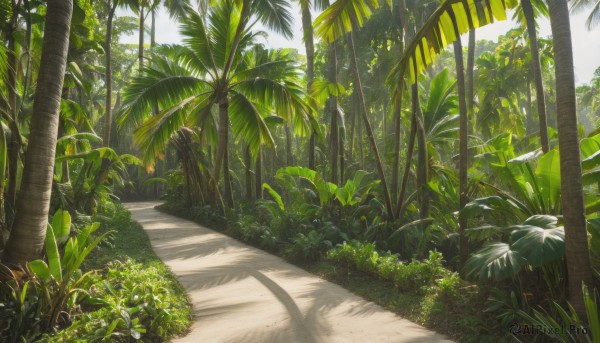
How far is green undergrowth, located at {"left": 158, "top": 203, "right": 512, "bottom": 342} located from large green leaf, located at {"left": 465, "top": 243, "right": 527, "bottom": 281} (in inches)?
28.6

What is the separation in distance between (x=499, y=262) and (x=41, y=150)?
4.59 meters

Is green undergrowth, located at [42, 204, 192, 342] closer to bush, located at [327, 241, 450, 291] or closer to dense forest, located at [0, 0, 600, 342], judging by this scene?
dense forest, located at [0, 0, 600, 342]

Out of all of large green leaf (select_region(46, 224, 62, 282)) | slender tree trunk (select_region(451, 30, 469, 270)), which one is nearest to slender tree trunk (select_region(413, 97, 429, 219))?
slender tree trunk (select_region(451, 30, 469, 270))

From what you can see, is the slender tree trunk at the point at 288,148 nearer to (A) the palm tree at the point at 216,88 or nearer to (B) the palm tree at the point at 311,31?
(B) the palm tree at the point at 311,31

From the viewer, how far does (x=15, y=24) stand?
6047mm

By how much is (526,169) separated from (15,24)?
23.7ft

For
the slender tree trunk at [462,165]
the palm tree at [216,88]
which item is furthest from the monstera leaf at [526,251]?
the palm tree at [216,88]

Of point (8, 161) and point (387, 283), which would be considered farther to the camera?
point (387, 283)

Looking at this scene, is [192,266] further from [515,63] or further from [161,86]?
[515,63]

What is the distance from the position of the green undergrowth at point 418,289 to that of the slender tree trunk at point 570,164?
0.96 m

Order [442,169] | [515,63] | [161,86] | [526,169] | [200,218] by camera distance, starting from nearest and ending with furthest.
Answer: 1. [526,169]
2. [442,169]
3. [161,86]
4. [200,218]
5. [515,63]

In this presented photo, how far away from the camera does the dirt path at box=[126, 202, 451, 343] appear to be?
438 cm

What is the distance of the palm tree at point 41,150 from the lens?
13.7 feet

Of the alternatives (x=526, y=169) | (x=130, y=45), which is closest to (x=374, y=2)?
(x=526, y=169)
